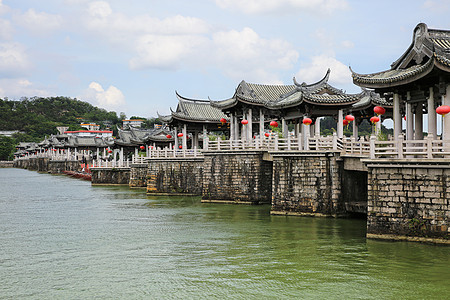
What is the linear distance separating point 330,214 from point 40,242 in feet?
34.5

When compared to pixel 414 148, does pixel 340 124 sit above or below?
above

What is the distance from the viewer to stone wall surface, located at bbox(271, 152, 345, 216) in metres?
18.3

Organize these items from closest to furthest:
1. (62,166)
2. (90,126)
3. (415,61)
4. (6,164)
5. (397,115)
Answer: (415,61) → (397,115) → (62,166) → (6,164) → (90,126)

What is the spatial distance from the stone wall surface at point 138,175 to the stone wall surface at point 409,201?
2526 cm

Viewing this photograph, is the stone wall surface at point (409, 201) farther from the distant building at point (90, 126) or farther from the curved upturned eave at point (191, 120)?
the distant building at point (90, 126)

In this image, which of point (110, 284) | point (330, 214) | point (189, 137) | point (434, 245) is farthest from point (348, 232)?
point (189, 137)

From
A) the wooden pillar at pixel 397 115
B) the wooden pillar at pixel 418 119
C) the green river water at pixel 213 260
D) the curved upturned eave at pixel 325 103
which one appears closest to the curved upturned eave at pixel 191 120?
the green river water at pixel 213 260

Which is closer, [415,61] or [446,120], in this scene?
[446,120]

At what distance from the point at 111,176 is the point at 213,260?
30441mm

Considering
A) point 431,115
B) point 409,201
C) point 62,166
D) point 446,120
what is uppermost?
point 431,115

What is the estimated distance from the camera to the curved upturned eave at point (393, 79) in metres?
13.3

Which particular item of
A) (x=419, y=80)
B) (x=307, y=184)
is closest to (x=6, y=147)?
(x=307, y=184)

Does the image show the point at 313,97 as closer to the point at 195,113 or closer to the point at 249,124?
the point at 249,124

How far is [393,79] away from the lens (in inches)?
579
